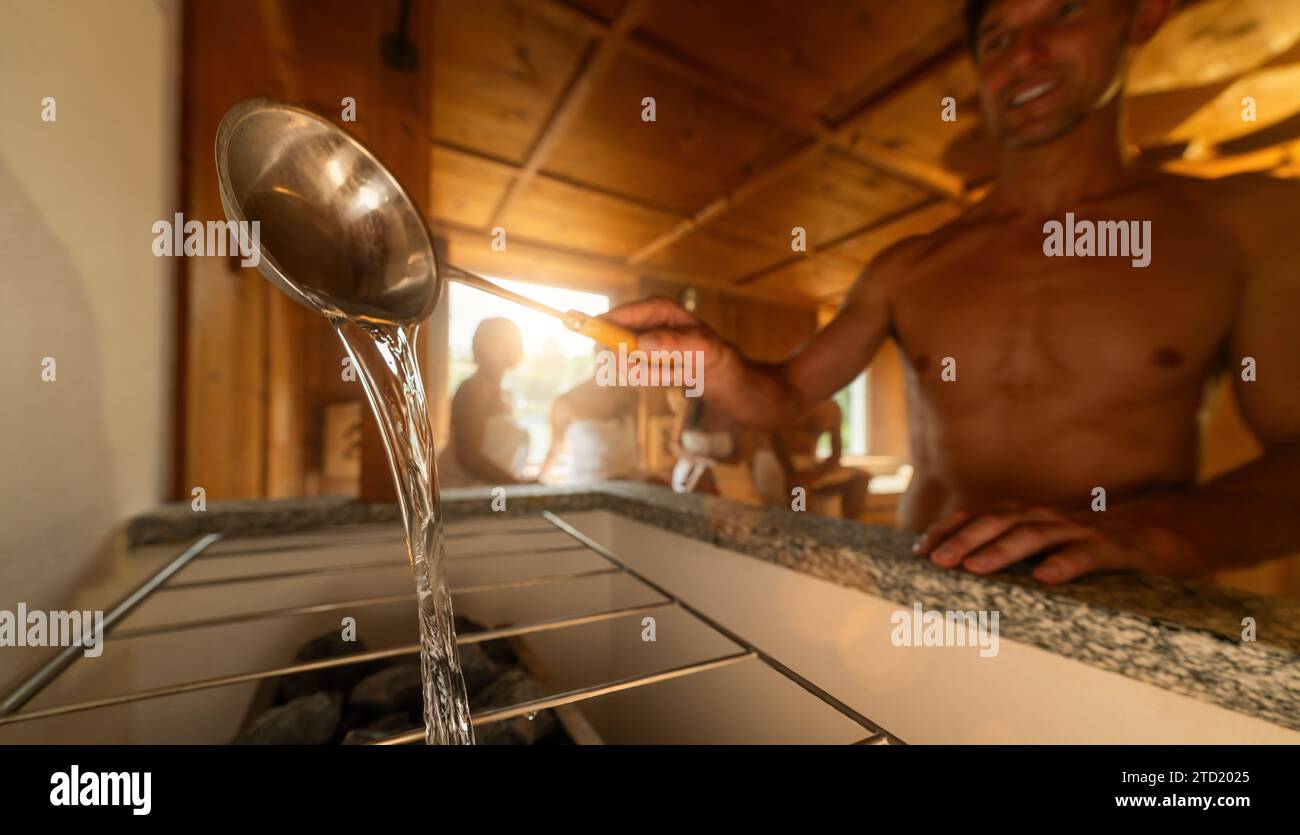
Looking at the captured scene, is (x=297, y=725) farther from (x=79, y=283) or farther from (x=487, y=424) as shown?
(x=487, y=424)

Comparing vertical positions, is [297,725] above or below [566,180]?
below

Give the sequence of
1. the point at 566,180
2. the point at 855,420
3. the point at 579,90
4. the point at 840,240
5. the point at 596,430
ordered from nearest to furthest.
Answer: the point at 579,90
the point at 566,180
the point at 596,430
the point at 840,240
the point at 855,420

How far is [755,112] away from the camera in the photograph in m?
2.02

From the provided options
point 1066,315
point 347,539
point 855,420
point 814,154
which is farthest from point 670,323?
point 855,420

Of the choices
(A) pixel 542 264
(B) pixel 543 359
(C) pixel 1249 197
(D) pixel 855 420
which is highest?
(A) pixel 542 264

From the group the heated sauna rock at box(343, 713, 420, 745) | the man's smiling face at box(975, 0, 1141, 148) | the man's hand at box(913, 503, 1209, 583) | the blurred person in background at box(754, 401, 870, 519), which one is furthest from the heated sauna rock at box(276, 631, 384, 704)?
the blurred person in background at box(754, 401, 870, 519)

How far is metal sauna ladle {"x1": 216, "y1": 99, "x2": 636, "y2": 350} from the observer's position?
0.47 metres

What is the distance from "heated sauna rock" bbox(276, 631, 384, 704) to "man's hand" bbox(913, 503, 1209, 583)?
0.89 meters

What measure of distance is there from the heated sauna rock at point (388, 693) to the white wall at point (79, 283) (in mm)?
362

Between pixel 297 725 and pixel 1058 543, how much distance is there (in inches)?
37.8

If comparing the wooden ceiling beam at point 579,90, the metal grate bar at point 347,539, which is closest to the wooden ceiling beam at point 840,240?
the wooden ceiling beam at point 579,90
